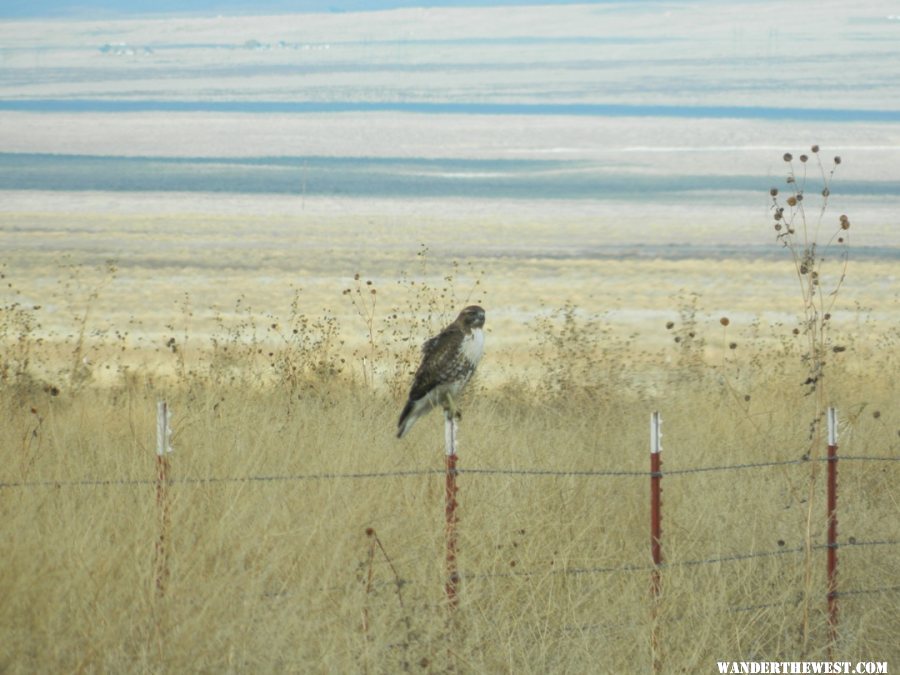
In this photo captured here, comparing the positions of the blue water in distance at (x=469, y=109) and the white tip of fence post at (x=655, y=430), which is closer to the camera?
the white tip of fence post at (x=655, y=430)

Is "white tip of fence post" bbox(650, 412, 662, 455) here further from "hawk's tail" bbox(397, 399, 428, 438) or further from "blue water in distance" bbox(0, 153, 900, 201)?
"blue water in distance" bbox(0, 153, 900, 201)

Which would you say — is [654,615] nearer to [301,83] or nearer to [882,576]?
[882,576]

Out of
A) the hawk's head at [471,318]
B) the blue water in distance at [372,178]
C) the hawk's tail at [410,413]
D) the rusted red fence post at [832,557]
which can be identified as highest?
the blue water in distance at [372,178]

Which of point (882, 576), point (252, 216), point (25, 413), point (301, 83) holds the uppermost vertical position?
point (301, 83)

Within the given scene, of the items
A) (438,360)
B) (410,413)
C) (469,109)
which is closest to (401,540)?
(438,360)

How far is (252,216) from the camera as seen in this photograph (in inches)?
1398

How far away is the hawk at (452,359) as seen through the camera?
7.95m

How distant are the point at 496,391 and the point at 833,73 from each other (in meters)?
119

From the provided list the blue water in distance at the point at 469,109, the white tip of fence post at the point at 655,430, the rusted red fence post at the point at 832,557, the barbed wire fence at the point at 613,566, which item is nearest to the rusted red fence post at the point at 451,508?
the barbed wire fence at the point at 613,566

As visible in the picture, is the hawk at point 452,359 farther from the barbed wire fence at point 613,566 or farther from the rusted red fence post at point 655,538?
the rusted red fence post at point 655,538

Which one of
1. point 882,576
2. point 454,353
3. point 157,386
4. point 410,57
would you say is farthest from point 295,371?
point 410,57

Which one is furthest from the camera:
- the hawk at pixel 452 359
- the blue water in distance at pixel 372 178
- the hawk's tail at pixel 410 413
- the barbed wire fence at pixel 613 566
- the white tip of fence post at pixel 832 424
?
the blue water in distance at pixel 372 178

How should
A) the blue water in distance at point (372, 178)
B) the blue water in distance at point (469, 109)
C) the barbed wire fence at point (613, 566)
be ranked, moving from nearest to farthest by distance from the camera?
the barbed wire fence at point (613, 566) → the blue water in distance at point (372, 178) → the blue water in distance at point (469, 109)

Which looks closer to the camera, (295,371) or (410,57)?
(295,371)
